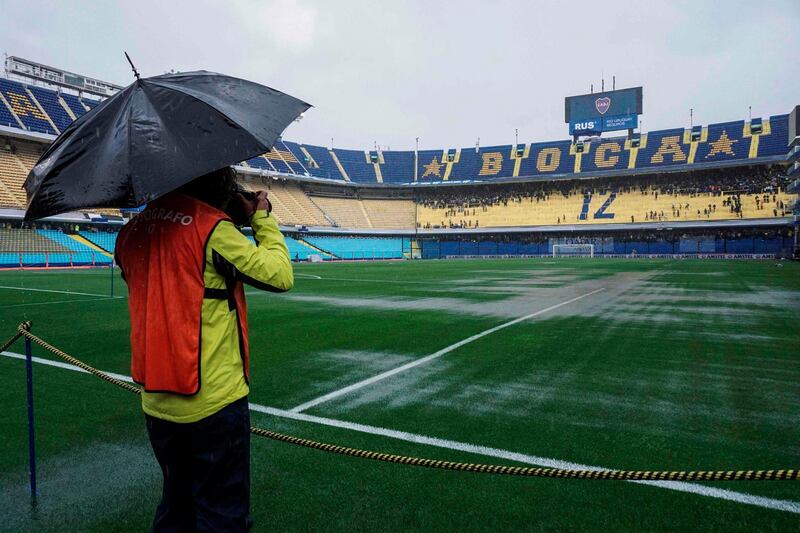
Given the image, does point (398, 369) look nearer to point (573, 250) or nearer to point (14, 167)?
point (14, 167)

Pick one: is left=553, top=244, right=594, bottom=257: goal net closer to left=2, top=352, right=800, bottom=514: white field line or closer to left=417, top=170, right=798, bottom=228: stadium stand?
left=417, top=170, right=798, bottom=228: stadium stand

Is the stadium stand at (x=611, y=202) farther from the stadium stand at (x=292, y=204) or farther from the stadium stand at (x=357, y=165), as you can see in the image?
the stadium stand at (x=292, y=204)

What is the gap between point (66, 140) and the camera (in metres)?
2.37

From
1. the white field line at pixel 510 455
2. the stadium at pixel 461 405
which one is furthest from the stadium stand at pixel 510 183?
the white field line at pixel 510 455

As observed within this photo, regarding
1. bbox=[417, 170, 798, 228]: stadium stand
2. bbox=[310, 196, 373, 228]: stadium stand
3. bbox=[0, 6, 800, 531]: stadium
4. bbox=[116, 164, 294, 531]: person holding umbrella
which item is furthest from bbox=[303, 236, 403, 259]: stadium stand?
bbox=[116, 164, 294, 531]: person holding umbrella

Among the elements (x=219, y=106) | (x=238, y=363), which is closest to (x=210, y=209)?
(x=219, y=106)

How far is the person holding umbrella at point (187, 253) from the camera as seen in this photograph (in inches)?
80.1

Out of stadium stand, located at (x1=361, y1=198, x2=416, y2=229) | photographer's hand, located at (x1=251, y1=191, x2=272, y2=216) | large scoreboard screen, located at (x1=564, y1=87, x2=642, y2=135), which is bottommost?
photographer's hand, located at (x1=251, y1=191, x2=272, y2=216)

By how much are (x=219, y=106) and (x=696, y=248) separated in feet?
218

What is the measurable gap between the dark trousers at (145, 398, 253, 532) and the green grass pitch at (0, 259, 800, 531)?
3.17 feet

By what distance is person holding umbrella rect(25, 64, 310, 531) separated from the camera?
6.68ft

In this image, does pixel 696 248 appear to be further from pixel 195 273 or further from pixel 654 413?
pixel 195 273

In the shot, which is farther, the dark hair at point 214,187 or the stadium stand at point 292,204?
the stadium stand at point 292,204

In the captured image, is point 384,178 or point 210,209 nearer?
point 210,209
